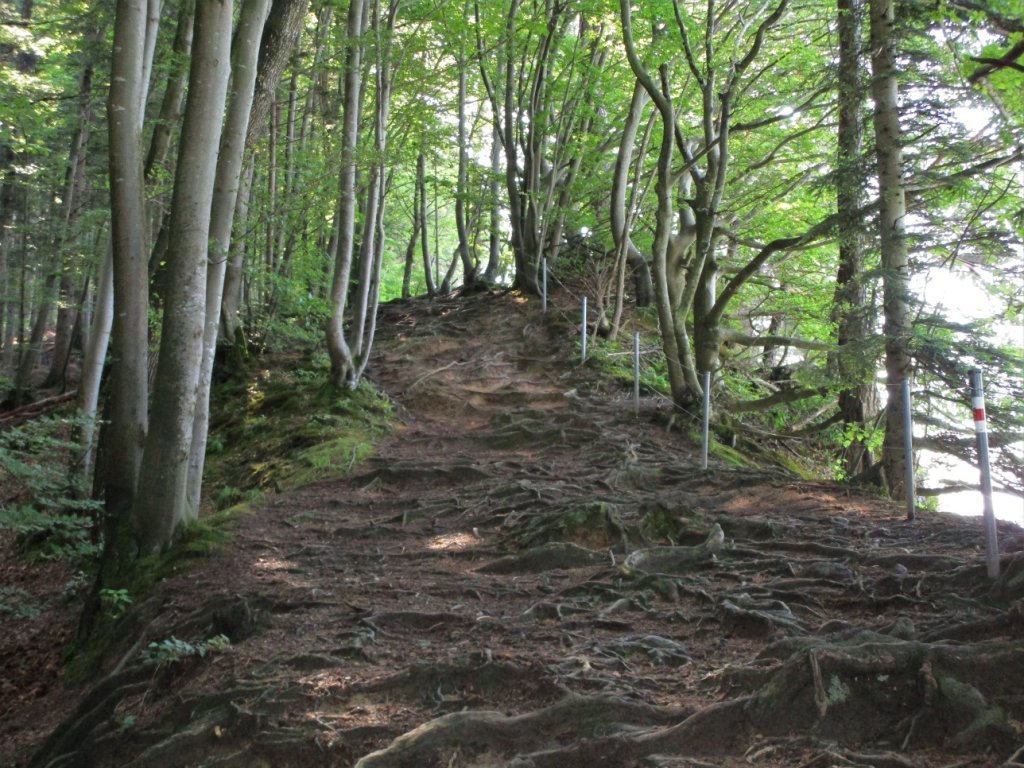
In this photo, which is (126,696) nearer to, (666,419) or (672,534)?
(672,534)

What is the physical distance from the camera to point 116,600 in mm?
6914

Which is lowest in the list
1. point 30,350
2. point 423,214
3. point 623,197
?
point 30,350

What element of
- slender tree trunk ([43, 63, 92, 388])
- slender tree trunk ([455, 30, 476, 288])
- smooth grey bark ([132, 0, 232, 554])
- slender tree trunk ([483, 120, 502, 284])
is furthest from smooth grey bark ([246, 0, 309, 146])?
slender tree trunk ([483, 120, 502, 284])

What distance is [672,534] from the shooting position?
7508 millimetres

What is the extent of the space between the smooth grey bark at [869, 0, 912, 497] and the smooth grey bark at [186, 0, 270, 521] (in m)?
5.96

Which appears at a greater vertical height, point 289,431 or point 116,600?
point 289,431

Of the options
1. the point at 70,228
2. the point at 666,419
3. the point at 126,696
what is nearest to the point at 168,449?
the point at 126,696

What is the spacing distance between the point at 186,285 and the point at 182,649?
10.5ft

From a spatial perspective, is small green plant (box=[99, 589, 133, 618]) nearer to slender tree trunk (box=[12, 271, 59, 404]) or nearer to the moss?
the moss

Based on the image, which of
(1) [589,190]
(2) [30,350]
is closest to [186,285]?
(1) [589,190]

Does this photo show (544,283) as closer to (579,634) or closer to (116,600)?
(116,600)

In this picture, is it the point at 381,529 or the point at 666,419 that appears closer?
the point at 381,529

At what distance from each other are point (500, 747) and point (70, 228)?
52.7ft

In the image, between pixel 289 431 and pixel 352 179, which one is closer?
pixel 352 179
